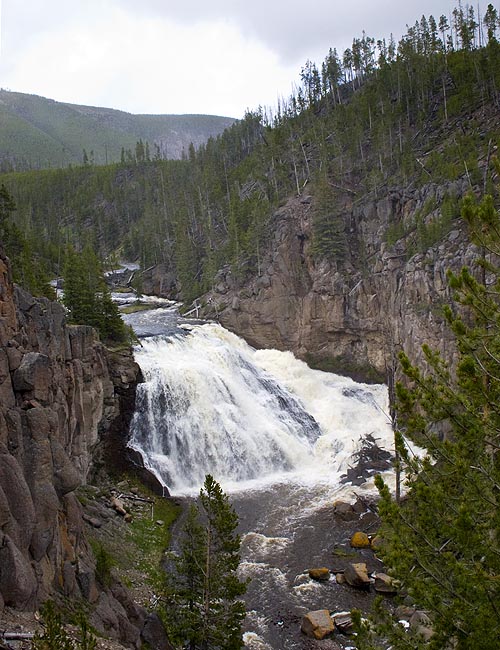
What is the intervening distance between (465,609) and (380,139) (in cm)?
6769

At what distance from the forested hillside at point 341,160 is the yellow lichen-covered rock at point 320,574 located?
3202 centimetres

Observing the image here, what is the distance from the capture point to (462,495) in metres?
11.2

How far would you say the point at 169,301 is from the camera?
81.7 metres

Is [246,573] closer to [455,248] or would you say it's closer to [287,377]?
[287,377]

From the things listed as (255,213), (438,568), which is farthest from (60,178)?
(438,568)

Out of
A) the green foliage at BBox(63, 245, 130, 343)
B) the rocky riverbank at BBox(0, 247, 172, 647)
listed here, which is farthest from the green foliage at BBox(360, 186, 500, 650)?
the green foliage at BBox(63, 245, 130, 343)

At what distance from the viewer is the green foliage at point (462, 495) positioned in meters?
10.1

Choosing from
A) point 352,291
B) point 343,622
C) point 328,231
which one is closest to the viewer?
point 343,622

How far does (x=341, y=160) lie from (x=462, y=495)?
66485 mm

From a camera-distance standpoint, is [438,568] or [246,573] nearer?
[438,568]

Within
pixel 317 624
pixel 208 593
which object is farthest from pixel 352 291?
pixel 208 593

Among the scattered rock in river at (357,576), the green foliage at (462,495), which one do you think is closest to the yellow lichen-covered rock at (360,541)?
the scattered rock in river at (357,576)

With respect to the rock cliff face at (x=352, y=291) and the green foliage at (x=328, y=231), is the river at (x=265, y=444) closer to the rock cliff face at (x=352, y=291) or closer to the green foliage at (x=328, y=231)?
the rock cliff face at (x=352, y=291)

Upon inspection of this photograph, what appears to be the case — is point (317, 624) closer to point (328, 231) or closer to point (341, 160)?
point (328, 231)
